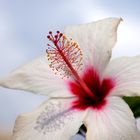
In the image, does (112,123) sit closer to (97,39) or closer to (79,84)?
(79,84)

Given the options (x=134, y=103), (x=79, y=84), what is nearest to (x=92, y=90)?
(x=79, y=84)

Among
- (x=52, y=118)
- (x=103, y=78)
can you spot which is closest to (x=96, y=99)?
(x=103, y=78)

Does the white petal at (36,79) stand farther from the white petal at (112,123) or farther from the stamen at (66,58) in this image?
the white petal at (112,123)

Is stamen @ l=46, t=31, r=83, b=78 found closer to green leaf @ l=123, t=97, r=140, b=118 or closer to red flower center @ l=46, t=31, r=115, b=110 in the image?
red flower center @ l=46, t=31, r=115, b=110

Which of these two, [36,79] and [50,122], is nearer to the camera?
[50,122]

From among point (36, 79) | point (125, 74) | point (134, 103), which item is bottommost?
point (134, 103)

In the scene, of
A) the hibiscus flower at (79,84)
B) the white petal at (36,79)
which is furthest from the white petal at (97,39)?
the white petal at (36,79)

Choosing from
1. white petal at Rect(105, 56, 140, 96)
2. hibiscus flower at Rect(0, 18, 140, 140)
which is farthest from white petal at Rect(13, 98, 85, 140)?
white petal at Rect(105, 56, 140, 96)

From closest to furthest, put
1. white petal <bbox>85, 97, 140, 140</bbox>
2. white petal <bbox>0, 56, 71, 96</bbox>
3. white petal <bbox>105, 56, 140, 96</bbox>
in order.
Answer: white petal <bbox>85, 97, 140, 140</bbox>
white petal <bbox>105, 56, 140, 96</bbox>
white petal <bbox>0, 56, 71, 96</bbox>
